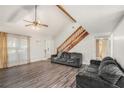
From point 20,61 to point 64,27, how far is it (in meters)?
4.36

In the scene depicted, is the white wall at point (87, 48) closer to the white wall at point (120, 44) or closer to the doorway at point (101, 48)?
the doorway at point (101, 48)

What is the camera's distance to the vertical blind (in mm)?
6688

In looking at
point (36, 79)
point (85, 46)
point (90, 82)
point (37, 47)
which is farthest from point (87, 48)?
point (90, 82)

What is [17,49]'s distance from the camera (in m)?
7.18

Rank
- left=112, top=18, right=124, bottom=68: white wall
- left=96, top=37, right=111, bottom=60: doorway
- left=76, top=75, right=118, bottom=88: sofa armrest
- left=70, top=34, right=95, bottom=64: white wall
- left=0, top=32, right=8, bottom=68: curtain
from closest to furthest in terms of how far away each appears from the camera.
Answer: left=76, top=75, right=118, bottom=88: sofa armrest → left=112, top=18, right=124, bottom=68: white wall → left=0, top=32, right=8, bottom=68: curtain → left=96, top=37, right=111, bottom=60: doorway → left=70, top=34, right=95, bottom=64: white wall

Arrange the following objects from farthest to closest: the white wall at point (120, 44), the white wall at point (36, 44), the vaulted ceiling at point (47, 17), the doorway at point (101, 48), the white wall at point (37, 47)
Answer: the white wall at point (37, 47) → the white wall at point (36, 44) → the doorway at point (101, 48) → the vaulted ceiling at point (47, 17) → the white wall at point (120, 44)

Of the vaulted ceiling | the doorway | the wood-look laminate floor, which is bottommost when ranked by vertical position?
the wood-look laminate floor

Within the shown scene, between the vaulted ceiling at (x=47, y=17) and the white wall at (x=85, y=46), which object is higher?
the vaulted ceiling at (x=47, y=17)

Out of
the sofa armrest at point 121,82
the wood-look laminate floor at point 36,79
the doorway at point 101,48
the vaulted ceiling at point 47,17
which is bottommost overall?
the wood-look laminate floor at point 36,79

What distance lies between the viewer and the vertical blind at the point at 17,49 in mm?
6688

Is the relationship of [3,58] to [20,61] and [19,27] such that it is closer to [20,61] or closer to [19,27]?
[20,61]

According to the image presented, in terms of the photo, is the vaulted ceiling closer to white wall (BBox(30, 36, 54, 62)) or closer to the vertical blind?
the vertical blind

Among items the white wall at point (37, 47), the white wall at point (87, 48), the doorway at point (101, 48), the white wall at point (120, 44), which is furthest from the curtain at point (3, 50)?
the doorway at point (101, 48)

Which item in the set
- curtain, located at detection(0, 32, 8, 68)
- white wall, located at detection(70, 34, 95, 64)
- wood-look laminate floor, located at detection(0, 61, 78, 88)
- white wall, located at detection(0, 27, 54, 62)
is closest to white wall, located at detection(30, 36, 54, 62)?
white wall, located at detection(0, 27, 54, 62)
